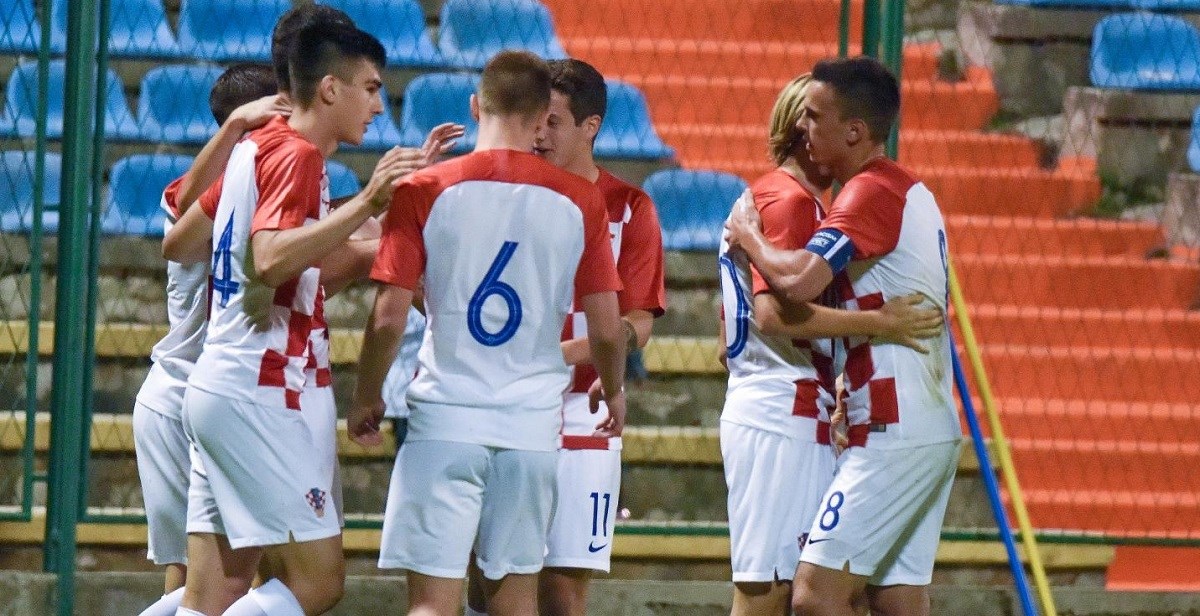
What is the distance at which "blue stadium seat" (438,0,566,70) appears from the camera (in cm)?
802

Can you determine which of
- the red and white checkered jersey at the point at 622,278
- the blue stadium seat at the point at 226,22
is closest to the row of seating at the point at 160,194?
the blue stadium seat at the point at 226,22

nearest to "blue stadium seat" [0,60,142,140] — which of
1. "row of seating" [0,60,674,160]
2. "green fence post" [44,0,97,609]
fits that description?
"row of seating" [0,60,674,160]

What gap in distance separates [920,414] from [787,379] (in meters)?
0.37

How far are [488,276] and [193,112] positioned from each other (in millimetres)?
4020

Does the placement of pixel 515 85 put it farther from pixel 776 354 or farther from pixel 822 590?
pixel 822 590

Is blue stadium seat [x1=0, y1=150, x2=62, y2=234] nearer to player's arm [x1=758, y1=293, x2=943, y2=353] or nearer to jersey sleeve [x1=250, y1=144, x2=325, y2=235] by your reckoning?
jersey sleeve [x1=250, y1=144, x2=325, y2=235]

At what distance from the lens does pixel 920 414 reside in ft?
14.6

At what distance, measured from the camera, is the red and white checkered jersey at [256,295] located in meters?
4.15

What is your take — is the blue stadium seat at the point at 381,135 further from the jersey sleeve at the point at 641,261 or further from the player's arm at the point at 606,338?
the player's arm at the point at 606,338

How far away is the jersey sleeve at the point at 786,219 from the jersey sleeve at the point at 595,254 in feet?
1.71

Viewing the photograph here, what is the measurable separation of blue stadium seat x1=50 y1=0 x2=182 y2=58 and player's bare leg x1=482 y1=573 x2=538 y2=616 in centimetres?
439

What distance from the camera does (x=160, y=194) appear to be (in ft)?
24.1

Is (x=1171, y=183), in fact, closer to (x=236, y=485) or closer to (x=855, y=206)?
(x=855, y=206)

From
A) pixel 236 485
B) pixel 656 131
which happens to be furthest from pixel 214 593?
pixel 656 131
